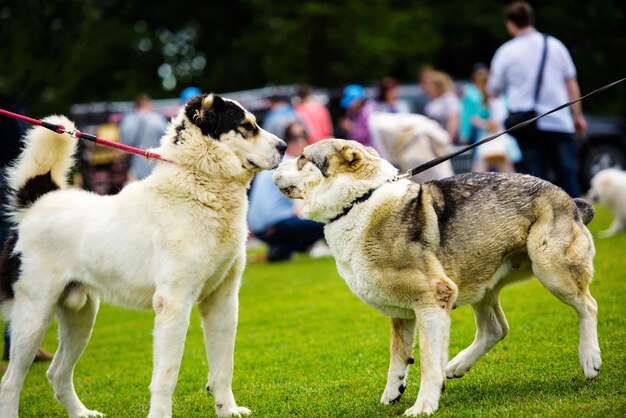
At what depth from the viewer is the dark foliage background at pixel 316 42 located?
26.4 meters

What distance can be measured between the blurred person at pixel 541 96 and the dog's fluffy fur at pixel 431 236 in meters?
3.87

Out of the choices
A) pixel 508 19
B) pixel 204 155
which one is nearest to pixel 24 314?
pixel 204 155

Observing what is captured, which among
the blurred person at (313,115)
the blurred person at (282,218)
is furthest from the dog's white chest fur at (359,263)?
the blurred person at (313,115)

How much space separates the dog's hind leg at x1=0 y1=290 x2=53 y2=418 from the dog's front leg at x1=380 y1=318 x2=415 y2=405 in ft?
7.30

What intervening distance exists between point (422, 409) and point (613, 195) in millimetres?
9706

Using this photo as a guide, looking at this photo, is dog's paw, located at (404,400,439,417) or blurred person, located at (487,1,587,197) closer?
dog's paw, located at (404,400,439,417)

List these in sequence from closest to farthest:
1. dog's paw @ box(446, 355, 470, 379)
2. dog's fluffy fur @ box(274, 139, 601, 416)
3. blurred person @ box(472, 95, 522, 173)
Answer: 1. dog's fluffy fur @ box(274, 139, 601, 416)
2. dog's paw @ box(446, 355, 470, 379)
3. blurred person @ box(472, 95, 522, 173)

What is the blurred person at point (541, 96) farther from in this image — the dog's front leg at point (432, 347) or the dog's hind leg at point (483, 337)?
the dog's front leg at point (432, 347)

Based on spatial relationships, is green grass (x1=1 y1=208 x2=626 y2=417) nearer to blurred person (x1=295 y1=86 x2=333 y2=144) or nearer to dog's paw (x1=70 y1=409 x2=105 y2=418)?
dog's paw (x1=70 y1=409 x2=105 y2=418)

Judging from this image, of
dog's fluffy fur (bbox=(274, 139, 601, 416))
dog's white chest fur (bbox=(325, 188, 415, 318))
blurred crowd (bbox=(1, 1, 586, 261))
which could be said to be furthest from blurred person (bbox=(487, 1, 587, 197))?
dog's white chest fur (bbox=(325, 188, 415, 318))

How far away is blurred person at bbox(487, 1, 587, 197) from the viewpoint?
894 centimetres

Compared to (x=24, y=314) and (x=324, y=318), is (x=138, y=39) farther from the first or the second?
(x=24, y=314)

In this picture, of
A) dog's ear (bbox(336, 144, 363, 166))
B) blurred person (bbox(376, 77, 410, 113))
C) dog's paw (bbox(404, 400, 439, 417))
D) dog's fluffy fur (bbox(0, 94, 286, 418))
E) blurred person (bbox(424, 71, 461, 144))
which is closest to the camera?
dog's paw (bbox(404, 400, 439, 417))

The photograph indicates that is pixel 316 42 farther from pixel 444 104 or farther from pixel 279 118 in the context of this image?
pixel 279 118
